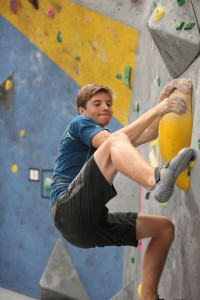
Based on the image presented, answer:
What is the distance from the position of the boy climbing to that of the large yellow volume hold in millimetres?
26

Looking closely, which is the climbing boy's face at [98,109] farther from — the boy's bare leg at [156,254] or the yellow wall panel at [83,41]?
the yellow wall panel at [83,41]

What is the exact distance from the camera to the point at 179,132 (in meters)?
2.49

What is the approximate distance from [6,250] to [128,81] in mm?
2364

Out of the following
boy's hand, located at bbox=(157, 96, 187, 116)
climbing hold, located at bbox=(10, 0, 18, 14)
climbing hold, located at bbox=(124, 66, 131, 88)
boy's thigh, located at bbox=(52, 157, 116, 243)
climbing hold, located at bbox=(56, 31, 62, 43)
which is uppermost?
climbing hold, located at bbox=(10, 0, 18, 14)

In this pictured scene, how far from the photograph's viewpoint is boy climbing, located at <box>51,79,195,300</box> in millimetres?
Answer: 2473

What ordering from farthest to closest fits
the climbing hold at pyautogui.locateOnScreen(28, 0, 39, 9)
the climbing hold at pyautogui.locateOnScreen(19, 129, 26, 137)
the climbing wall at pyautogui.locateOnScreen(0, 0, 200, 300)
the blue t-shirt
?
the climbing hold at pyautogui.locateOnScreen(19, 129, 26, 137) → the climbing hold at pyautogui.locateOnScreen(28, 0, 39, 9) → the climbing wall at pyautogui.locateOnScreen(0, 0, 200, 300) → the blue t-shirt

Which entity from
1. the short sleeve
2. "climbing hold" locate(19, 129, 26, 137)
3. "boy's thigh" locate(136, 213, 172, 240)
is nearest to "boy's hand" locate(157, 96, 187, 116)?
the short sleeve

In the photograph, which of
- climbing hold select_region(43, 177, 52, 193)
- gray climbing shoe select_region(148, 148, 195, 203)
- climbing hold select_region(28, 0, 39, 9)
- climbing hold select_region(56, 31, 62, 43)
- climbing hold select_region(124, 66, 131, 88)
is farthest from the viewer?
climbing hold select_region(43, 177, 52, 193)

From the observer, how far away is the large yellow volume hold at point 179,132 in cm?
248

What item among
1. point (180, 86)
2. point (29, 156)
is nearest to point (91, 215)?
point (180, 86)

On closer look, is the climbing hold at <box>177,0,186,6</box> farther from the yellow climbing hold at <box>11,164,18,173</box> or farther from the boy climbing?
the yellow climbing hold at <box>11,164,18,173</box>

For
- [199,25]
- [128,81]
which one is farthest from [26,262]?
[199,25]

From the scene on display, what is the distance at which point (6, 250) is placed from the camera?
18.9ft

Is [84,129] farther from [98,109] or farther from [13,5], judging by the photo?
[13,5]
